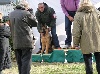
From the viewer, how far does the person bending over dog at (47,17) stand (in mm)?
11148

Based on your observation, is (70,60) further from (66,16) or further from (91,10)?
(91,10)

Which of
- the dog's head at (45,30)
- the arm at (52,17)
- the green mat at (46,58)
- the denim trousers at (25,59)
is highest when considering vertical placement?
the arm at (52,17)

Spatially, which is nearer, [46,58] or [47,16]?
[46,58]

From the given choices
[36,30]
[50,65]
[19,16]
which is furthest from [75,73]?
[36,30]

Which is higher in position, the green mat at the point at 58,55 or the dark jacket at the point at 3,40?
the dark jacket at the point at 3,40

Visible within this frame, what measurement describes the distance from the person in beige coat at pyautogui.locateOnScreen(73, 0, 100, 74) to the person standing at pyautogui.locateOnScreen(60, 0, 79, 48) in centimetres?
364

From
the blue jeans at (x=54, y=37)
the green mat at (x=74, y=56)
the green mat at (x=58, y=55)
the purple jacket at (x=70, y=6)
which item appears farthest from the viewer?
the blue jeans at (x=54, y=37)

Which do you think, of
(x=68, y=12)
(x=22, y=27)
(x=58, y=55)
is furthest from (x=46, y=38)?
(x=22, y=27)

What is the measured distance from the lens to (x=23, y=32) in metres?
7.61

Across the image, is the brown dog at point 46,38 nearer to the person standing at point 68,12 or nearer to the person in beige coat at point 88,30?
the person standing at point 68,12

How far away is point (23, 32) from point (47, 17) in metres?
3.61

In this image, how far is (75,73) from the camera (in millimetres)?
8914

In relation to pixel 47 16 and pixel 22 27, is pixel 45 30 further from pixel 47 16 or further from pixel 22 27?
pixel 22 27

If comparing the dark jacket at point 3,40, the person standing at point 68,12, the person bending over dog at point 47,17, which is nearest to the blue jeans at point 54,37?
the person bending over dog at point 47,17
